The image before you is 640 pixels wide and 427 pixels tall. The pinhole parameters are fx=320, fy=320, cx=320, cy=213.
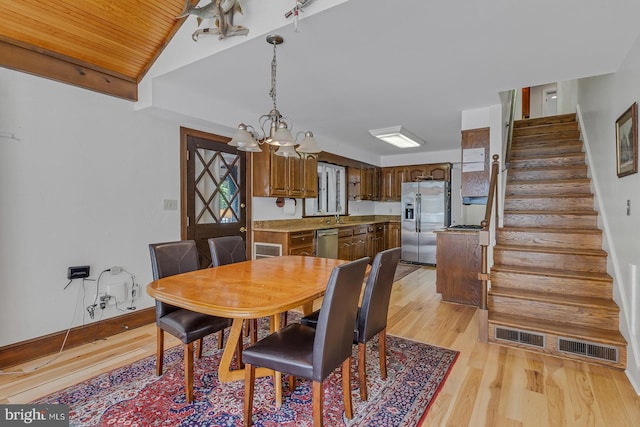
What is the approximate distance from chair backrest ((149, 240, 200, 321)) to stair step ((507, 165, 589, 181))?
13.1 feet

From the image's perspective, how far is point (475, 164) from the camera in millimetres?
3789

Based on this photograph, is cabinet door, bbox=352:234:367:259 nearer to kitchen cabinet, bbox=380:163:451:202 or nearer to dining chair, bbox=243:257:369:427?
kitchen cabinet, bbox=380:163:451:202

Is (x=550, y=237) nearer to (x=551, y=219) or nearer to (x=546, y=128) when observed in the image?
(x=551, y=219)

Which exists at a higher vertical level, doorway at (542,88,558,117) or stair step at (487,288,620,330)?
doorway at (542,88,558,117)

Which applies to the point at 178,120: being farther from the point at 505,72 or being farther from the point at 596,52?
the point at 596,52

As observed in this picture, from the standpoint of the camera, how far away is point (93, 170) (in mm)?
2854

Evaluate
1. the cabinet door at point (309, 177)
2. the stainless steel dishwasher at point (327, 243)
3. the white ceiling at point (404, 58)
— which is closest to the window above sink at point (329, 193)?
the cabinet door at point (309, 177)

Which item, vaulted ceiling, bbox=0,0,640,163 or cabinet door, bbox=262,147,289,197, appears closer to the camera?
vaulted ceiling, bbox=0,0,640,163

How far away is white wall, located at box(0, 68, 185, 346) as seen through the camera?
95.3 inches

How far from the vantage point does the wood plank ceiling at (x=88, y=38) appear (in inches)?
89.2

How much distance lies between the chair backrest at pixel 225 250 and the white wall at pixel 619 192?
297 cm

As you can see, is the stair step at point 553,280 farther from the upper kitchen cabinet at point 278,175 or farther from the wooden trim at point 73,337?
the wooden trim at point 73,337

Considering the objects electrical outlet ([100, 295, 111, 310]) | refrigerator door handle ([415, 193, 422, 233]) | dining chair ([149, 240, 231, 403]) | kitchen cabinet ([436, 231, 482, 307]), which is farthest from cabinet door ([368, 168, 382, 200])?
electrical outlet ([100, 295, 111, 310])

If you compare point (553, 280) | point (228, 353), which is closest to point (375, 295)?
point (228, 353)
